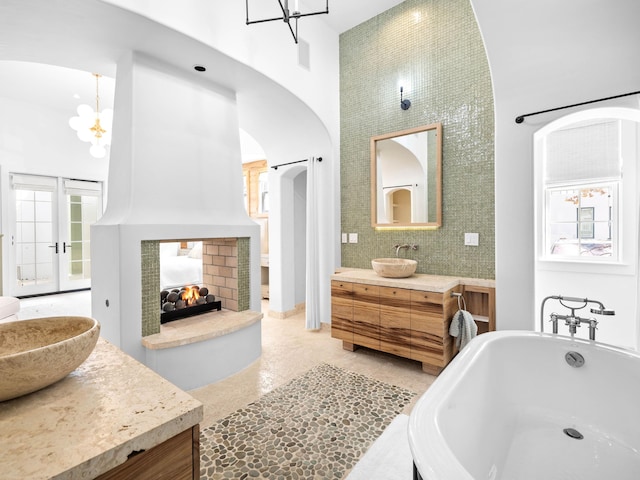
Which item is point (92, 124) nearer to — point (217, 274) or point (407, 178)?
point (217, 274)

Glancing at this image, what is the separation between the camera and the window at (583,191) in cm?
365

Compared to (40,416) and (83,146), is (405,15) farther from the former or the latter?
(83,146)

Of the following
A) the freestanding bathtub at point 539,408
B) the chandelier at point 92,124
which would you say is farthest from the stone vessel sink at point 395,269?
the chandelier at point 92,124

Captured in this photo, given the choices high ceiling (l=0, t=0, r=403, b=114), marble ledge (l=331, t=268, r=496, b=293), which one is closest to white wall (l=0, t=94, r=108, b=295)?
high ceiling (l=0, t=0, r=403, b=114)

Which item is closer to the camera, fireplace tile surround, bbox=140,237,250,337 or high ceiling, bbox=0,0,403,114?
fireplace tile surround, bbox=140,237,250,337

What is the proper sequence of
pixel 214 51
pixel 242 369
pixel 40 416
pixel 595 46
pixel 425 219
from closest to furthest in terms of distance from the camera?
pixel 40 416 → pixel 595 46 → pixel 214 51 → pixel 242 369 → pixel 425 219

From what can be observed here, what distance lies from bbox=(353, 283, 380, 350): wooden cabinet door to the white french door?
5952 millimetres

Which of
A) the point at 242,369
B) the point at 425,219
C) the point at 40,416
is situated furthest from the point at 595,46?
the point at 242,369

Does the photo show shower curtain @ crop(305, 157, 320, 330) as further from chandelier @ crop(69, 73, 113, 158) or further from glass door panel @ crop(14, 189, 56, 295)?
glass door panel @ crop(14, 189, 56, 295)

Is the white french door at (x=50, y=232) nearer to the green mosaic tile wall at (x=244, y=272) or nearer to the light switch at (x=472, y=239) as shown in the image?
the green mosaic tile wall at (x=244, y=272)

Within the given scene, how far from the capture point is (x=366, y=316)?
9.91 ft

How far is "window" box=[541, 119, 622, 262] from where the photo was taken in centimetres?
365

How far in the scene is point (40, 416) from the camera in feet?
2.20

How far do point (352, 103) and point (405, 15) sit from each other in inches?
39.8
